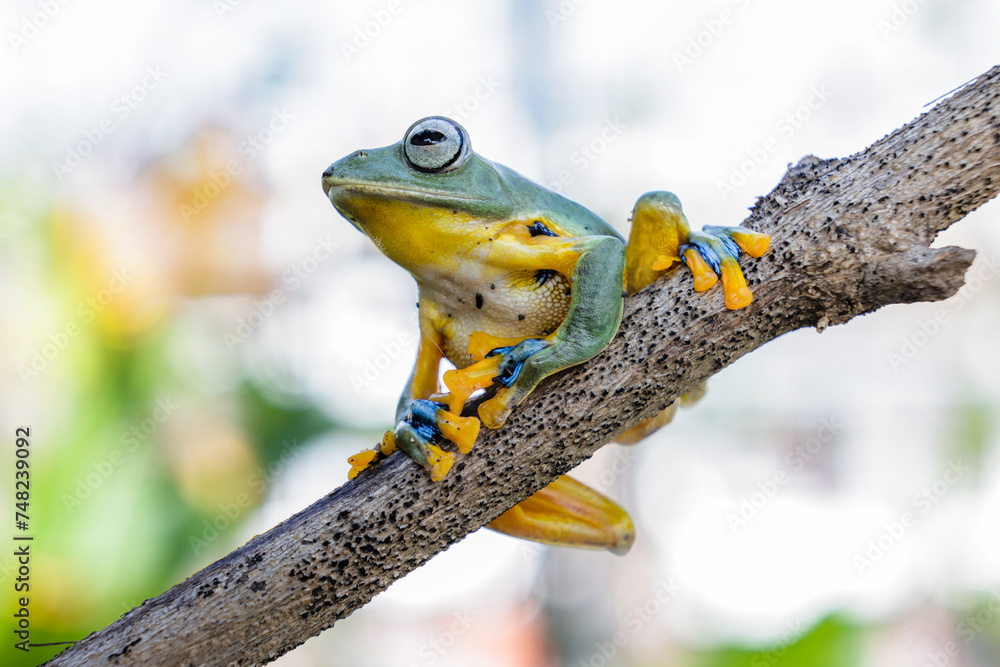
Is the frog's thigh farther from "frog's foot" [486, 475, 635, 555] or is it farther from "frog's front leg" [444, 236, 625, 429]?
"frog's foot" [486, 475, 635, 555]

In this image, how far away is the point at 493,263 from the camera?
2.24 m

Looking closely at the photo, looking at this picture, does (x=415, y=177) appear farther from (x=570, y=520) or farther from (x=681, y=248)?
(x=570, y=520)

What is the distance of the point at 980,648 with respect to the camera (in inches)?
237

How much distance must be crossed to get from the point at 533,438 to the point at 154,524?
355 centimetres

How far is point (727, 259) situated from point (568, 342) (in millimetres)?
511

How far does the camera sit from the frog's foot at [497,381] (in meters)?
2.02

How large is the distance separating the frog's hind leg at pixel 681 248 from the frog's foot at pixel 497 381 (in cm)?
45

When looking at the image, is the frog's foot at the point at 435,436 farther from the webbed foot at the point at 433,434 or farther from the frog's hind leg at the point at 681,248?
the frog's hind leg at the point at 681,248

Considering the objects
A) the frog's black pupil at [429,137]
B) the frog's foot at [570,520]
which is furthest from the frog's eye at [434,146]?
the frog's foot at [570,520]

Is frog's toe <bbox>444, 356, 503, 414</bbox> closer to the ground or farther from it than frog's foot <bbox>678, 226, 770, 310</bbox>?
closer to the ground

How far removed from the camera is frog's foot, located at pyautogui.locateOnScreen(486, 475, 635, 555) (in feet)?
8.18

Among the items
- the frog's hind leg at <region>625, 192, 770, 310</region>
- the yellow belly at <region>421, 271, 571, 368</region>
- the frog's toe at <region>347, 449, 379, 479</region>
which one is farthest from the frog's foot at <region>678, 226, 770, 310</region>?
the frog's toe at <region>347, 449, 379, 479</region>

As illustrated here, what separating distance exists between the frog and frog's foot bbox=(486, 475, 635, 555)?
11 millimetres

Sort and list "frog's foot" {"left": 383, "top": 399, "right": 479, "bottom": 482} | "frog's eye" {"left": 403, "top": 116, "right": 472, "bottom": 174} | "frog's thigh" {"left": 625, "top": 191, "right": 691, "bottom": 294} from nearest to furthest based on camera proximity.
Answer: "frog's foot" {"left": 383, "top": 399, "right": 479, "bottom": 482} → "frog's eye" {"left": 403, "top": 116, "right": 472, "bottom": 174} → "frog's thigh" {"left": 625, "top": 191, "right": 691, "bottom": 294}
